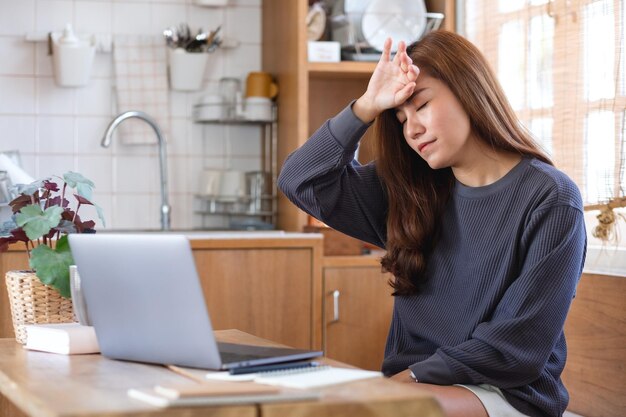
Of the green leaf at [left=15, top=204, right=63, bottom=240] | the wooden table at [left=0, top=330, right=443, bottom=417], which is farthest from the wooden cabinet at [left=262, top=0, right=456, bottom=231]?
the wooden table at [left=0, top=330, right=443, bottom=417]

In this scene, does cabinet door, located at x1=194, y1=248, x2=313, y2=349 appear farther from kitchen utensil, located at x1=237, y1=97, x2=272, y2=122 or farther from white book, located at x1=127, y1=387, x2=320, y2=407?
white book, located at x1=127, y1=387, x2=320, y2=407

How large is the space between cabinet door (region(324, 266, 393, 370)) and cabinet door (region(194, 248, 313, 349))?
8 cm

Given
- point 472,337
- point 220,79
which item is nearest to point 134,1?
point 220,79

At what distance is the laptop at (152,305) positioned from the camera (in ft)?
4.29

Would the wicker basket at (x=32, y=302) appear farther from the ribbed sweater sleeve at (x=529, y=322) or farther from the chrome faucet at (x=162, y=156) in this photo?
the chrome faucet at (x=162, y=156)

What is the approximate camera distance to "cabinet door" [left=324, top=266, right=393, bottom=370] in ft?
10.8

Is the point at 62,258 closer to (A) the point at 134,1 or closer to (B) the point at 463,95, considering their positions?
(B) the point at 463,95

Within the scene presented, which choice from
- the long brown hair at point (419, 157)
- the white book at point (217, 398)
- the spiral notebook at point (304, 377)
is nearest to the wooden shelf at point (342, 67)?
the long brown hair at point (419, 157)

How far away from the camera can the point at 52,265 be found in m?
1.75

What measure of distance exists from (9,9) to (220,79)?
84 cm

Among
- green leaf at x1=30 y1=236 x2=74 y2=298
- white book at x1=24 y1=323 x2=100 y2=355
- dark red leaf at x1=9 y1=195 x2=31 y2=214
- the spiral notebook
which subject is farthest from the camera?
dark red leaf at x1=9 y1=195 x2=31 y2=214

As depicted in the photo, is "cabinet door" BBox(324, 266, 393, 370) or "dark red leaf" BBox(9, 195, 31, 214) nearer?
"dark red leaf" BBox(9, 195, 31, 214)

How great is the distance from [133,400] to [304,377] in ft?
0.78

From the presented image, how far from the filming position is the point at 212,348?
131cm
